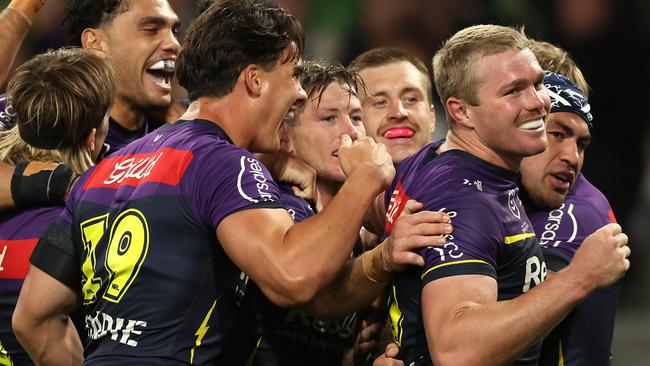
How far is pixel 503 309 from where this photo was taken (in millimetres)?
3799

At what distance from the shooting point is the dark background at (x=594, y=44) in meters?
9.91

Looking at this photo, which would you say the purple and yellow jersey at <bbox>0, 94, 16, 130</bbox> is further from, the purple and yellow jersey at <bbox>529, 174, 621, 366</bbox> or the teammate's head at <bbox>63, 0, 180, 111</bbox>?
the purple and yellow jersey at <bbox>529, 174, 621, 366</bbox>

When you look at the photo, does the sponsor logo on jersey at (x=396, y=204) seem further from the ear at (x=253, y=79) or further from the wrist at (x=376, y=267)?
the ear at (x=253, y=79)

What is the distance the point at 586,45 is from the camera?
10.1 metres

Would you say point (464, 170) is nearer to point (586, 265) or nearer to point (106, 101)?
point (586, 265)

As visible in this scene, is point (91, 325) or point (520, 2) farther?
point (520, 2)

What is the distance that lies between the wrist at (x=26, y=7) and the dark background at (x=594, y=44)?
12.8ft

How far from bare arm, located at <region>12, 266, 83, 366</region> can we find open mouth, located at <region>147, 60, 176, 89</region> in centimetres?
199

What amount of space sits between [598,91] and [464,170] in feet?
19.9

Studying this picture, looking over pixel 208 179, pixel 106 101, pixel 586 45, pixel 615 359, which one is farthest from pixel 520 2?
pixel 208 179

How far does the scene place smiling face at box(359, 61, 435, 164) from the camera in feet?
19.6

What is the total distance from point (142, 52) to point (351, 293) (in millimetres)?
2346

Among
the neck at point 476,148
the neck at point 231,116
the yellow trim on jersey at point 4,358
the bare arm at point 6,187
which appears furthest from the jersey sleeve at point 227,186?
the yellow trim on jersey at point 4,358

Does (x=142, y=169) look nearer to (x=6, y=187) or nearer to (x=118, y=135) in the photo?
(x=6, y=187)
